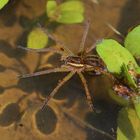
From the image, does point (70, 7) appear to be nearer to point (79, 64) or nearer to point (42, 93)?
point (79, 64)

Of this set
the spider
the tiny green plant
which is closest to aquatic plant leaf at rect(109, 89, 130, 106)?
the tiny green plant

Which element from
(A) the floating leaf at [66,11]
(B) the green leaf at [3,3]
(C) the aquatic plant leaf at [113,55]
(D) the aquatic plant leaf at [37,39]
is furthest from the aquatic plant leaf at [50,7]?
(C) the aquatic plant leaf at [113,55]

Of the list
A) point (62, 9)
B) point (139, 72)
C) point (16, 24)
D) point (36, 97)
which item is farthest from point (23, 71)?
point (139, 72)

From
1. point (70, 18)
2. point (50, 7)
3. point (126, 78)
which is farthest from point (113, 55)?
point (50, 7)

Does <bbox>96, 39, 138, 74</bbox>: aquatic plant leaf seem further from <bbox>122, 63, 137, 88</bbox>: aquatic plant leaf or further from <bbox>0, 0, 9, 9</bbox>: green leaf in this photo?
<bbox>0, 0, 9, 9</bbox>: green leaf

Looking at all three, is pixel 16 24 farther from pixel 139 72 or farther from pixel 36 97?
pixel 139 72
